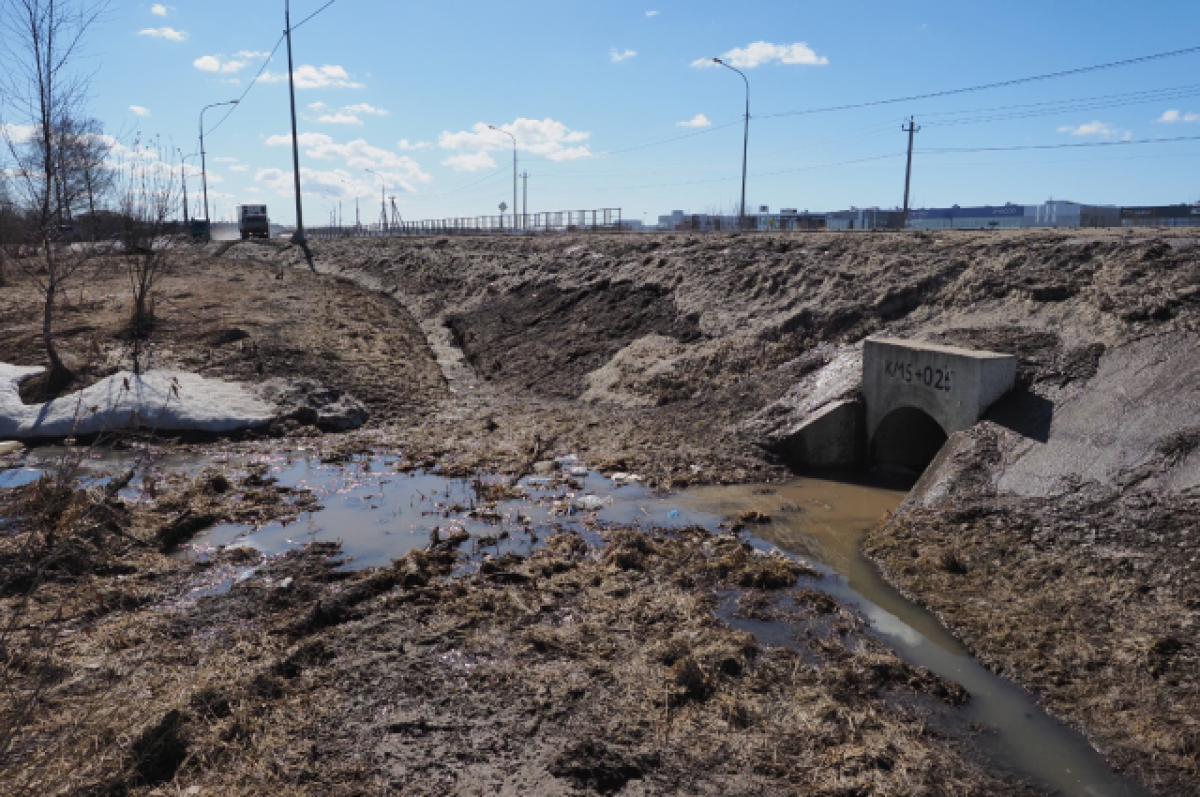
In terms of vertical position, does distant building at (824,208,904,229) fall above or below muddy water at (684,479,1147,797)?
above

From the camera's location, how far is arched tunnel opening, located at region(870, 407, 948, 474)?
12.2m

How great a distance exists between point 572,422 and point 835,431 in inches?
180

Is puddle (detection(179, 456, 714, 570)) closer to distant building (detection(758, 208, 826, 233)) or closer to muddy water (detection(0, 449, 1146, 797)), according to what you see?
muddy water (detection(0, 449, 1146, 797))

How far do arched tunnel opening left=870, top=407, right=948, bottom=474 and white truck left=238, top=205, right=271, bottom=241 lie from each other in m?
54.7

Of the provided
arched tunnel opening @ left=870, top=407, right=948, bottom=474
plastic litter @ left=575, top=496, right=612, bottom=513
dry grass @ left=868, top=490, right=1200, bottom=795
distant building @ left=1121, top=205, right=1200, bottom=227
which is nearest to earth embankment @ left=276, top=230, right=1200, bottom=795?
dry grass @ left=868, top=490, right=1200, bottom=795

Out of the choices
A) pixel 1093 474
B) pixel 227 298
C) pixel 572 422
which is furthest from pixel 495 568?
pixel 227 298

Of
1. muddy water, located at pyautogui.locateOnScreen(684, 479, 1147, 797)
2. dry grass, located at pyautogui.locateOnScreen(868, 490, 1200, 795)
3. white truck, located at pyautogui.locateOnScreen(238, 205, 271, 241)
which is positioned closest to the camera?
muddy water, located at pyautogui.locateOnScreen(684, 479, 1147, 797)

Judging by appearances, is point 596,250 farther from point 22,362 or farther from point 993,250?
point 22,362

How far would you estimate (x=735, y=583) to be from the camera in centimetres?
808

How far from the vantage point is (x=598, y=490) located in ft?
37.0

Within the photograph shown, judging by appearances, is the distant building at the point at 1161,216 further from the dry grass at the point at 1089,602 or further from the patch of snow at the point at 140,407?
the patch of snow at the point at 140,407

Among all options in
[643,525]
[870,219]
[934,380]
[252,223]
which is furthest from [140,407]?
[252,223]

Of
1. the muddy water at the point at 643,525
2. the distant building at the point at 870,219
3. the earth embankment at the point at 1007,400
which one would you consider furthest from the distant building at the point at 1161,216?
the muddy water at the point at 643,525

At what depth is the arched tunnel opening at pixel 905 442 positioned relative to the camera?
1220 centimetres
